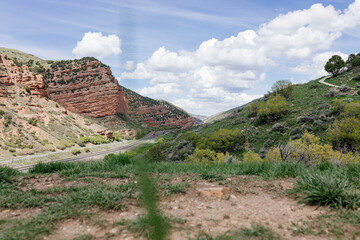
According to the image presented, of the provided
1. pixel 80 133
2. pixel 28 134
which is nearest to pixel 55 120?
pixel 80 133

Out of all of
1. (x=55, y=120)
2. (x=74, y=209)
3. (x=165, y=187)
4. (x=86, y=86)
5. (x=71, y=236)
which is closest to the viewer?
(x=71, y=236)

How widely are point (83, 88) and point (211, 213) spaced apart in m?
79.6

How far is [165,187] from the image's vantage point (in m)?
4.16

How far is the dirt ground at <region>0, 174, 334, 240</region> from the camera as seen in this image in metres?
2.60

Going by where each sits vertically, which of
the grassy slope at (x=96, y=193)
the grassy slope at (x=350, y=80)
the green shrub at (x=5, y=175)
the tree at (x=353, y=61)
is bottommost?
the grassy slope at (x=96, y=193)

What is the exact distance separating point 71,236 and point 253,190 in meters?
3.19

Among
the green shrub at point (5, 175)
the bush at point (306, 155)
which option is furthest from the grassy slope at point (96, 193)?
the bush at point (306, 155)

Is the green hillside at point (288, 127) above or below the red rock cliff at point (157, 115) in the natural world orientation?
below

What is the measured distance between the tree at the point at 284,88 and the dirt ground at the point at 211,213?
45850 mm

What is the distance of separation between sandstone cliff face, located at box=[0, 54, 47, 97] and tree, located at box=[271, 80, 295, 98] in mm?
60568

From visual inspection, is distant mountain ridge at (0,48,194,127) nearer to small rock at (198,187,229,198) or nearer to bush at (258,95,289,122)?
bush at (258,95,289,122)

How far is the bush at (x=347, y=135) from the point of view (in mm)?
→ 20797

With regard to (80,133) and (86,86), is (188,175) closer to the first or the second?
(80,133)

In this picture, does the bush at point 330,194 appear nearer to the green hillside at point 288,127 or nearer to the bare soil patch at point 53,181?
the bare soil patch at point 53,181
